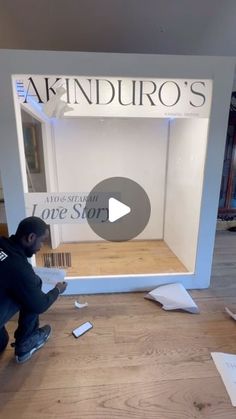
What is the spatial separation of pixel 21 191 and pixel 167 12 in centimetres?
219

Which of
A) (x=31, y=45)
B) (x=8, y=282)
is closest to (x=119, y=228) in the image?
(x=8, y=282)

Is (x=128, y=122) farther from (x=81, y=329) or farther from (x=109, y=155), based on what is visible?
(x=81, y=329)

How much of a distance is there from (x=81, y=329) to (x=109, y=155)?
1.95 m

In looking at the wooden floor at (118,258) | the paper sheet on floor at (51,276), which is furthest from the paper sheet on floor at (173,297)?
the paper sheet on floor at (51,276)

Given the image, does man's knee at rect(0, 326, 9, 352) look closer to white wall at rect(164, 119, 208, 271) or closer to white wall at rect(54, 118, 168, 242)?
white wall at rect(54, 118, 168, 242)

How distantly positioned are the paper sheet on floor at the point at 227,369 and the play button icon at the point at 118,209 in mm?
1481

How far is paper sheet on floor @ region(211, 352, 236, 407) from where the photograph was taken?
129cm

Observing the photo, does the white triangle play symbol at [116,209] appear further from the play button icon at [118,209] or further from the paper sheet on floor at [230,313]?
the paper sheet on floor at [230,313]

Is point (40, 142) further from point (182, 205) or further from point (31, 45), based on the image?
point (182, 205)

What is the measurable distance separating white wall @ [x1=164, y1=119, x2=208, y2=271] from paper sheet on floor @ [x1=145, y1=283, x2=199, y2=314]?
0.29 m

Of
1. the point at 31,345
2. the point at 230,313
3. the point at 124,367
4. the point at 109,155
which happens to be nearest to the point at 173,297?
the point at 230,313

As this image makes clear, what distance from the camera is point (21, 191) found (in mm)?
1862

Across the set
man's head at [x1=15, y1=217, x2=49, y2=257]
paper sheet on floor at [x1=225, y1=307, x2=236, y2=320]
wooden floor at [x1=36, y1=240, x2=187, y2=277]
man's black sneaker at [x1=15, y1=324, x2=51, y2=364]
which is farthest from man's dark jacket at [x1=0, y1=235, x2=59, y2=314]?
paper sheet on floor at [x1=225, y1=307, x2=236, y2=320]

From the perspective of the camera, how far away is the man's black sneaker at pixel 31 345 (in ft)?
4.77
